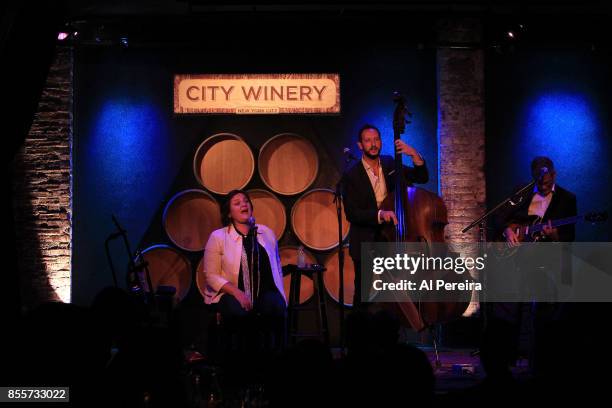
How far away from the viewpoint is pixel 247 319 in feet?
20.1

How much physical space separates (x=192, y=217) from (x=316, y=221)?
1270 millimetres

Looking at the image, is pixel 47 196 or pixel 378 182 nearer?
pixel 378 182

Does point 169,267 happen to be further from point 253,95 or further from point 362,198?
point 362,198

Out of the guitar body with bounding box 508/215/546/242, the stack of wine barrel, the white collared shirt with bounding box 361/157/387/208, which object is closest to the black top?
the white collared shirt with bounding box 361/157/387/208

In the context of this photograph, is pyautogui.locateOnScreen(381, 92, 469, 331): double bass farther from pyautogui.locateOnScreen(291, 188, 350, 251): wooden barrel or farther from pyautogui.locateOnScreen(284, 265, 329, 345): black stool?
pyautogui.locateOnScreen(291, 188, 350, 251): wooden barrel

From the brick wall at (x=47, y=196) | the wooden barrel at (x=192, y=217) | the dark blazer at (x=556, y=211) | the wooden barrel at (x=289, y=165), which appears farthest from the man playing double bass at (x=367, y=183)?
the brick wall at (x=47, y=196)

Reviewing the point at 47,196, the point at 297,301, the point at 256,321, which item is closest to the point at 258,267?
the point at 256,321

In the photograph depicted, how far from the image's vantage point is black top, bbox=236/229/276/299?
6.38m

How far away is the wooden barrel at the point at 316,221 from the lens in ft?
25.7

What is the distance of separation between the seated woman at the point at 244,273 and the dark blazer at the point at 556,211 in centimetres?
213

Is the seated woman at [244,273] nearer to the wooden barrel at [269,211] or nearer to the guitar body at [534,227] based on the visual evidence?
the wooden barrel at [269,211]

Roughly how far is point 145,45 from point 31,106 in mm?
3337

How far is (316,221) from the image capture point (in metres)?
7.86

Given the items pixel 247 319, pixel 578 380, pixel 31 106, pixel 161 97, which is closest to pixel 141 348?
pixel 578 380
